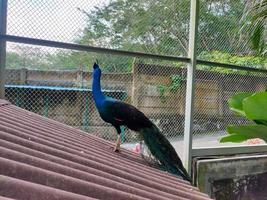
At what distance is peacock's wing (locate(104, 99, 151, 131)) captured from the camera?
2770 mm

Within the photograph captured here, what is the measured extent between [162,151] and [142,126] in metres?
0.19

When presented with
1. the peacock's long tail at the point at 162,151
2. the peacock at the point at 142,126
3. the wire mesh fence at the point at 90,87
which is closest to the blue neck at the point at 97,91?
the peacock at the point at 142,126

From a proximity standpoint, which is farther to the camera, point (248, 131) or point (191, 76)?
point (191, 76)

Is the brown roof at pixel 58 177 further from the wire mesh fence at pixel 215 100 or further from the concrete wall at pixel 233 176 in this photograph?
the wire mesh fence at pixel 215 100

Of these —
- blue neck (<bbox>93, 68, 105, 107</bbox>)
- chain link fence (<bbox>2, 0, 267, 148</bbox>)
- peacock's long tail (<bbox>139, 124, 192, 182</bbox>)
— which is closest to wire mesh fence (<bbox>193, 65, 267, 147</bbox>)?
chain link fence (<bbox>2, 0, 267, 148</bbox>)

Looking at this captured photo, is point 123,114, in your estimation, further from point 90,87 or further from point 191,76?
point 191,76

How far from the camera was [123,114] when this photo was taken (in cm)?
277

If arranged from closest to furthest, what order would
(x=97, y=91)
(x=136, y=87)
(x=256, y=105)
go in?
1. (x=256, y=105)
2. (x=97, y=91)
3. (x=136, y=87)

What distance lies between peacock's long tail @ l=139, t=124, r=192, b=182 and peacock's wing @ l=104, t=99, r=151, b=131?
7cm

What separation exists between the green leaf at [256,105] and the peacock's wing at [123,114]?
72 centimetres

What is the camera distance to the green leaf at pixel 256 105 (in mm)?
2215

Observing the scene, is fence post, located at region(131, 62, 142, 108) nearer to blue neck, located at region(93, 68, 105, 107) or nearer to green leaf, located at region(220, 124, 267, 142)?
blue neck, located at region(93, 68, 105, 107)

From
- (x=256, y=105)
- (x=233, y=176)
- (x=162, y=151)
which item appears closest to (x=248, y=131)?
(x=256, y=105)

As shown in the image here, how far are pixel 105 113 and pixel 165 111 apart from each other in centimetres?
115
